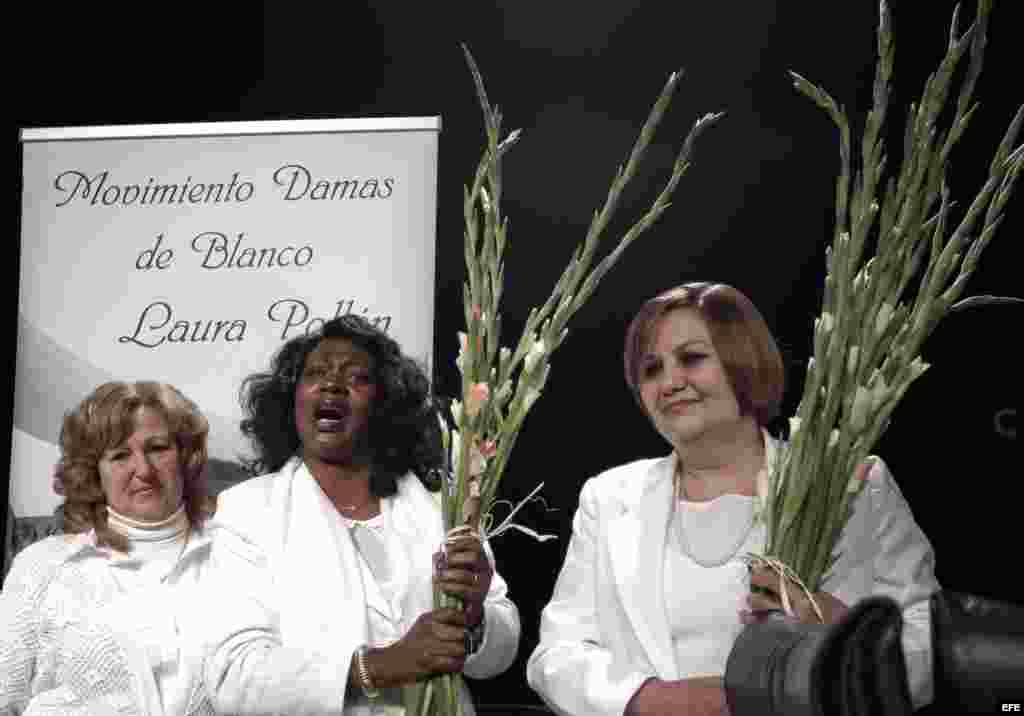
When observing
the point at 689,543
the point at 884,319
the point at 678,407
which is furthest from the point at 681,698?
the point at 884,319

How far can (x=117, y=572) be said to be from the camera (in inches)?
151

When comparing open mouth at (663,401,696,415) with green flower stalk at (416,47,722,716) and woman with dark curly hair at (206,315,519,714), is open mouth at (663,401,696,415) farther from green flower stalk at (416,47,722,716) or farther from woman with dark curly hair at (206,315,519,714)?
green flower stalk at (416,47,722,716)

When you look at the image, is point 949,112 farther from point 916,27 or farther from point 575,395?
point 575,395

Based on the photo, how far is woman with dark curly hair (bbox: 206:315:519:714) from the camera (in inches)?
134

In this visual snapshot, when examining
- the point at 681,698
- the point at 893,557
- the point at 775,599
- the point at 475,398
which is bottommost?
the point at 681,698

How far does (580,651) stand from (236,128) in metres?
1.93

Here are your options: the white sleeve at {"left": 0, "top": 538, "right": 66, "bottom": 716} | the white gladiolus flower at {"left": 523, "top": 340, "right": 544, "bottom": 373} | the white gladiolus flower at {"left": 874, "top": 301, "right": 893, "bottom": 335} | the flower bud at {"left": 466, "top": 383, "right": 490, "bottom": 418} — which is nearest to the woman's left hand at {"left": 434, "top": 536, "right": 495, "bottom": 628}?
the flower bud at {"left": 466, "top": 383, "right": 490, "bottom": 418}

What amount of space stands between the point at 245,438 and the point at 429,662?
3.96ft

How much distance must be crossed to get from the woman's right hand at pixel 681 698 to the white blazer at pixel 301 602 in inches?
18.1

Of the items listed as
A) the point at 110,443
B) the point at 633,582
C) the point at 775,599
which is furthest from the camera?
the point at 110,443

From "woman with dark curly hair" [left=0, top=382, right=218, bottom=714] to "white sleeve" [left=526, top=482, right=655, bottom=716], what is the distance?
3.15 feet

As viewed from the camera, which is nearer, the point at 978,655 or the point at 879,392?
the point at 978,655

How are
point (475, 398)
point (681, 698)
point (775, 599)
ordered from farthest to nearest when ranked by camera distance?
point (681, 698), point (475, 398), point (775, 599)

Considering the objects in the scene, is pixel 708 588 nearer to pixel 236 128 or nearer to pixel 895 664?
pixel 236 128
